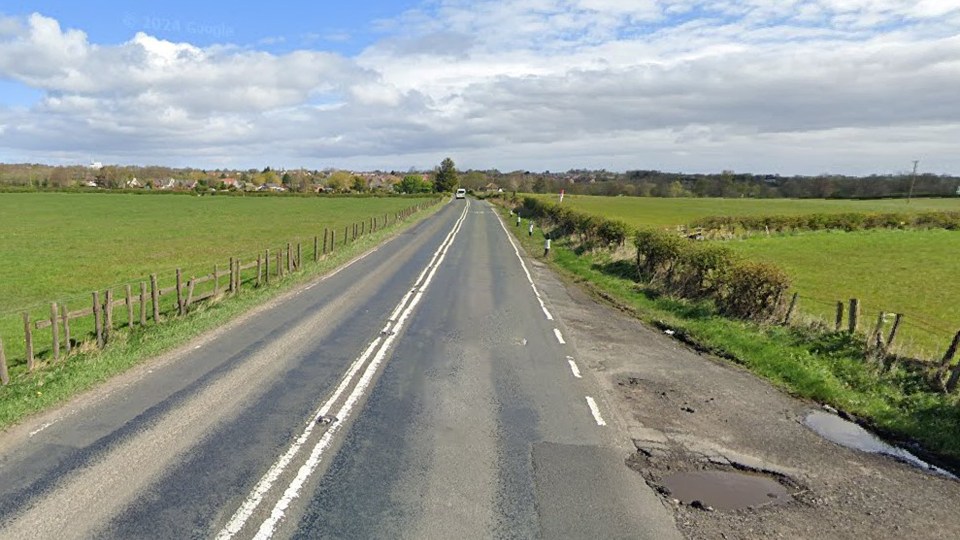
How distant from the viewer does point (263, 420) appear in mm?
8734

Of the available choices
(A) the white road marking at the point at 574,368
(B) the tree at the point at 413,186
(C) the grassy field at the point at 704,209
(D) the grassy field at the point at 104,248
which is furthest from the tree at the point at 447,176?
(A) the white road marking at the point at 574,368

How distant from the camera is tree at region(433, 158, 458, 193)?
173 m

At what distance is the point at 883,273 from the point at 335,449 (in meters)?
30.3

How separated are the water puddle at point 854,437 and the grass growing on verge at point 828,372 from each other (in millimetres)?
431

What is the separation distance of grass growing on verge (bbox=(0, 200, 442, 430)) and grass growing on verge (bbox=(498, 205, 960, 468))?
39.0 feet

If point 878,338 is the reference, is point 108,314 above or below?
below

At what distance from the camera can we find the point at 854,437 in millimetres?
9422

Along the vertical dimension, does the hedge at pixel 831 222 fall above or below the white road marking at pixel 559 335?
above

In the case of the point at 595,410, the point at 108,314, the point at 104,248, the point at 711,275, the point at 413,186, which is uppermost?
the point at 413,186

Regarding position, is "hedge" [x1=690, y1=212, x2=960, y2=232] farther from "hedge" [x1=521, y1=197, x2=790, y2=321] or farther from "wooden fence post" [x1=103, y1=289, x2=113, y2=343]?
"wooden fence post" [x1=103, y1=289, x2=113, y2=343]

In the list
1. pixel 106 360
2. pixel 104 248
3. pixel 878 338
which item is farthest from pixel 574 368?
pixel 104 248

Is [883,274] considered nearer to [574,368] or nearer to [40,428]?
[574,368]

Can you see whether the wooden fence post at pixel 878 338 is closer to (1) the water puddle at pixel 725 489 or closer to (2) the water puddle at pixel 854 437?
(2) the water puddle at pixel 854 437

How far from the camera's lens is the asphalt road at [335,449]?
617 centimetres
